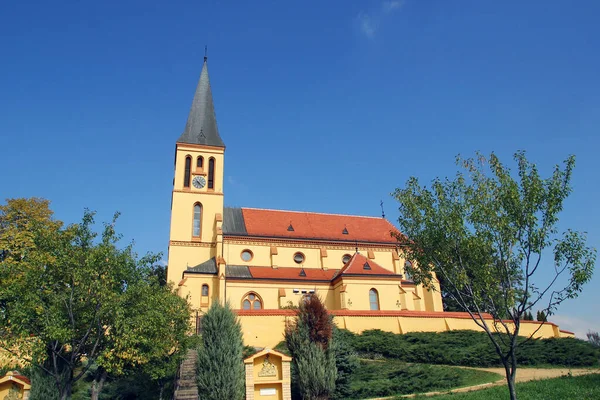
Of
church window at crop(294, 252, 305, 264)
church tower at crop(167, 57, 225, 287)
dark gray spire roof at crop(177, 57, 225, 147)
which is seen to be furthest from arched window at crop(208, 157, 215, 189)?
church window at crop(294, 252, 305, 264)

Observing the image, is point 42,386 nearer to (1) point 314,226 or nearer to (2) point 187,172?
(2) point 187,172

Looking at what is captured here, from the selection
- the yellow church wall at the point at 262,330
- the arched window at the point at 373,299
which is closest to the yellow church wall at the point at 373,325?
the yellow church wall at the point at 262,330

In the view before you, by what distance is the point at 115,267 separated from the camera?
55.8 ft

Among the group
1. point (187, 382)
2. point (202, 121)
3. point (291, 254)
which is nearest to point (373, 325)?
point (291, 254)

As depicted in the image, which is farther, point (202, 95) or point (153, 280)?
point (202, 95)

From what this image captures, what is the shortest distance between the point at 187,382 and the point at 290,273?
18645 millimetres

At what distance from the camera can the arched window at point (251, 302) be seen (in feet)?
121

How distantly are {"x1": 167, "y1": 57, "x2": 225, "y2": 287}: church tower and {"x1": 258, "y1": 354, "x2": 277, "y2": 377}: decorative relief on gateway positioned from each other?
73.0 feet

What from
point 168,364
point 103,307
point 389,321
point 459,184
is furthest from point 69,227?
point 389,321

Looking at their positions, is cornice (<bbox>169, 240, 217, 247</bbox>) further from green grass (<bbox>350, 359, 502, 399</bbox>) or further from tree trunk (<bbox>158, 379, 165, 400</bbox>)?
green grass (<bbox>350, 359, 502, 399</bbox>)

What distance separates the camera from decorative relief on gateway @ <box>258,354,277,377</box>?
16.6m

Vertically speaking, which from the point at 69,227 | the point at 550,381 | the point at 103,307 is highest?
the point at 69,227

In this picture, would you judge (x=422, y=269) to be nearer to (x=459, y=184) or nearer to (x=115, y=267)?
(x=459, y=184)

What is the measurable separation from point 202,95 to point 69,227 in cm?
3187
